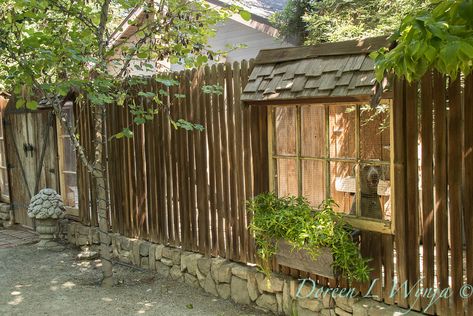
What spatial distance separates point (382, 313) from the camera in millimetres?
3633

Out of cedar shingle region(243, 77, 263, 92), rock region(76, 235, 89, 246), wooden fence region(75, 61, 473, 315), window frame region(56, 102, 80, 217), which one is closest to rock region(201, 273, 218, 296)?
wooden fence region(75, 61, 473, 315)

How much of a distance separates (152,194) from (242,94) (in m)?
2.13

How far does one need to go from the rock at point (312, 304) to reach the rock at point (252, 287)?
55 cm

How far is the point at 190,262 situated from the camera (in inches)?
210

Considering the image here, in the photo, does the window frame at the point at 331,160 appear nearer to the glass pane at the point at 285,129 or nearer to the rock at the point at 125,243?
the glass pane at the point at 285,129

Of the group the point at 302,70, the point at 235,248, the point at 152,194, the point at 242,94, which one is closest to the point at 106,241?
the point at 152,194

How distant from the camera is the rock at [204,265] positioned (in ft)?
16.7

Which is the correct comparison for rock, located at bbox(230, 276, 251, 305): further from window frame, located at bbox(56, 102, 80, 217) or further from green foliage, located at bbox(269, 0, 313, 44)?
green foliage, located at bbox(269, 0, 313, 44)

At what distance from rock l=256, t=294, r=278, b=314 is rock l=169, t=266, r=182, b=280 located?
123 centimetres

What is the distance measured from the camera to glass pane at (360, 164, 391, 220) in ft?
12.4

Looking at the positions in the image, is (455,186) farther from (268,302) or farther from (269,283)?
(268,302)

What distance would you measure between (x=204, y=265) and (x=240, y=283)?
0.54 metres

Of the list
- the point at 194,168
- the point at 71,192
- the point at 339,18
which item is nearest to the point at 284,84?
the point at 194,168

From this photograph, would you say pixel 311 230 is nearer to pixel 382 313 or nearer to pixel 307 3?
pixel 382 313
